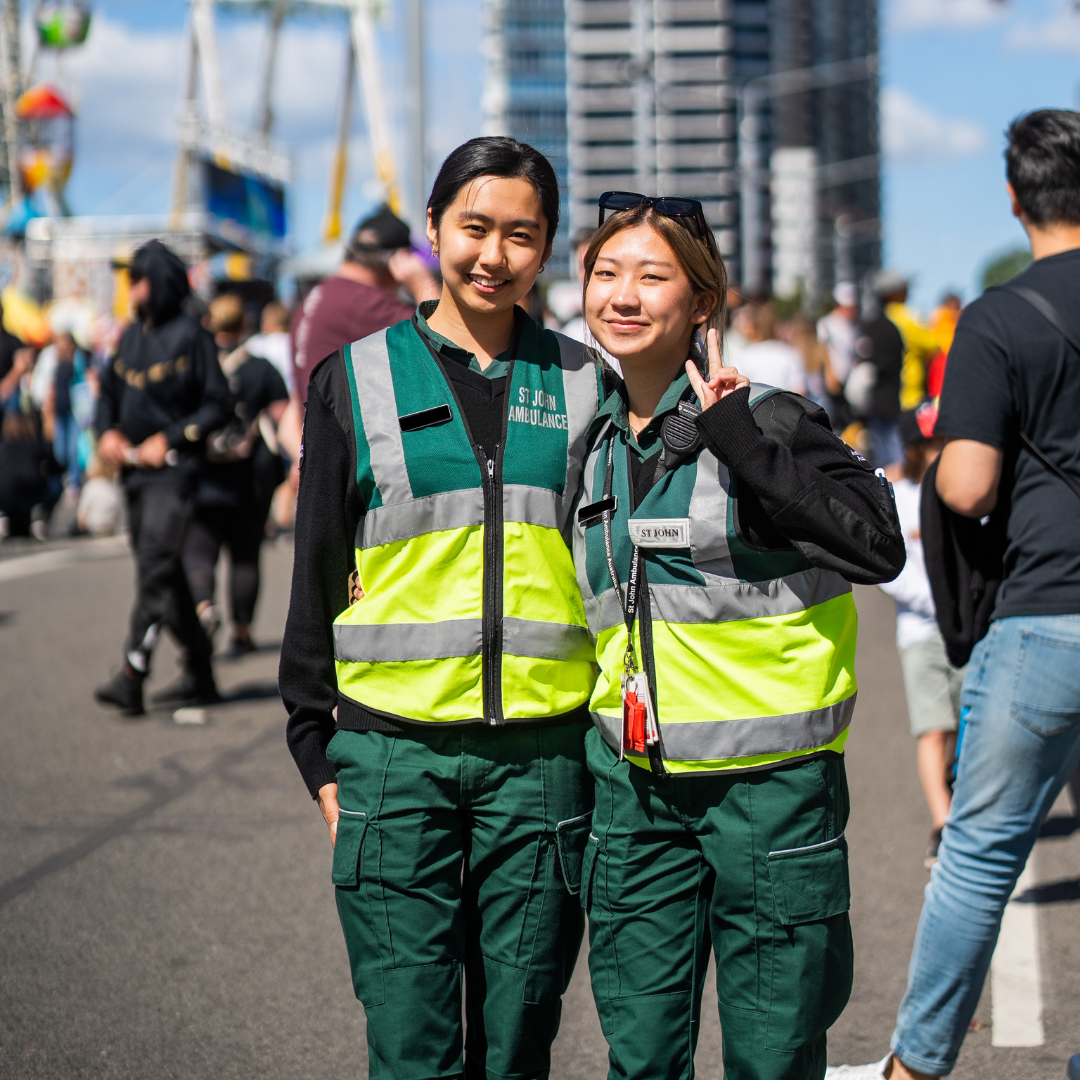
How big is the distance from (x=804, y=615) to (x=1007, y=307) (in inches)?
37.0

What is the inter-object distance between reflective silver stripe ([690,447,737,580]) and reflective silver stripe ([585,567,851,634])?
3 centimetres

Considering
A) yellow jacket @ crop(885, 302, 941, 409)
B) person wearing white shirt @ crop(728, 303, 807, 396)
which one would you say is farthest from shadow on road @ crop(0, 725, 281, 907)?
yellow jacket @ crop(885, 302, 941, 409)

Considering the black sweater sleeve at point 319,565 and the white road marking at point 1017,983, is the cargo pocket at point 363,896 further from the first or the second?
the white road marking at point 1017,983

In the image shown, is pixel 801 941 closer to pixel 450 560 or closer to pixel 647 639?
pixel 647 639

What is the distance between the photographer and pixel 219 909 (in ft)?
14.7

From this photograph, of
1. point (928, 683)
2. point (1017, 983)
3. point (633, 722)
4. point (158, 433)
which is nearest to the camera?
point (633, 722)

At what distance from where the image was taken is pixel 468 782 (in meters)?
2.43

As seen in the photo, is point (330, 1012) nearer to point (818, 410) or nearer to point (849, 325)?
point (818, 410)

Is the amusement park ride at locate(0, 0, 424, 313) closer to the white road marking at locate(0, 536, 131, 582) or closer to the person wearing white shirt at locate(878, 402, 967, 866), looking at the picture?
the white road marking at locate(0, 536, 131, 582)

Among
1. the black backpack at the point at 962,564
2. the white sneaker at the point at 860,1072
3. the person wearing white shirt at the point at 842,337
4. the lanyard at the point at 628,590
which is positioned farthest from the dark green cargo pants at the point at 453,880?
the person wearing white shirt at the point at 842,337

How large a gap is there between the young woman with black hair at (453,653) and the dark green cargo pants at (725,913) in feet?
0.42

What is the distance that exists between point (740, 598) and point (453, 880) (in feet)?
2.24

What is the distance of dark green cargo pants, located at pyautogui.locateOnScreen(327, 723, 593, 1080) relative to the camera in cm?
241

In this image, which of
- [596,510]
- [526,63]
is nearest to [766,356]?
[596,510]
